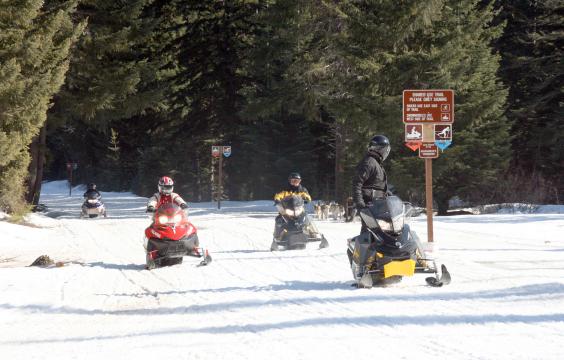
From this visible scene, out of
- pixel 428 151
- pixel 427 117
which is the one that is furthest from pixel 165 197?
pixel 427 117

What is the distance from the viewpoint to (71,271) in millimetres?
12289

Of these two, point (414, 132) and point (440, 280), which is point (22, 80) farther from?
point (440, 280)

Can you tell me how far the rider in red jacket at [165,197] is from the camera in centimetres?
1320

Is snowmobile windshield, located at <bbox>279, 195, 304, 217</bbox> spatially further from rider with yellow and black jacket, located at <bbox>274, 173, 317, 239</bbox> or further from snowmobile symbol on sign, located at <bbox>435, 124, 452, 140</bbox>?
snowmobile symbol on sign, located at <bbox>435, 124, 452, 140</bbox>

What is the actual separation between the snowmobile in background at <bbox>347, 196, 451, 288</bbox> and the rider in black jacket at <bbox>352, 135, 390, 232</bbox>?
21.5 inches

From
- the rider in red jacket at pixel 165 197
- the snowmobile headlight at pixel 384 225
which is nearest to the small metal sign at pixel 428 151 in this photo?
the rider in red jacket at pixel 165 197

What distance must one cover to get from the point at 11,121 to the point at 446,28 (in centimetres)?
1706

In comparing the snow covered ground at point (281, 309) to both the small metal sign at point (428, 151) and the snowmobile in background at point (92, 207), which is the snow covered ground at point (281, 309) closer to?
the small metal sign at point (428, 151)

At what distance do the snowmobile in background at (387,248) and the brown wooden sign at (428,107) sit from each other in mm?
4848

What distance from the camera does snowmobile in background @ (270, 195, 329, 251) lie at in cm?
1488

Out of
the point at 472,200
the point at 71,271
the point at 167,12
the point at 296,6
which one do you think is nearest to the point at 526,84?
the point at 472,200

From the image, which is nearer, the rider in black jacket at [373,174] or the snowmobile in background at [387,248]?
the snowmobile in background at [387,248]

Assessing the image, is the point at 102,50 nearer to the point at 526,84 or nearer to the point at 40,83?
the point at 40,83

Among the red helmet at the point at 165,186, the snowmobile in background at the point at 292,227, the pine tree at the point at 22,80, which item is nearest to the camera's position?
the red helmet at the point at 165,186
